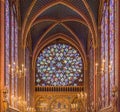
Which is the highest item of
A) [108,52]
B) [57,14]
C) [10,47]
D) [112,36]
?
[57,14]

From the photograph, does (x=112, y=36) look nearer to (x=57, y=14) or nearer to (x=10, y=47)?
(x=10, y=47)

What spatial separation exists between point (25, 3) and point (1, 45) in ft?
42.6

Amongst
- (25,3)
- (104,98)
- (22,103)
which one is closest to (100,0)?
(25,3)

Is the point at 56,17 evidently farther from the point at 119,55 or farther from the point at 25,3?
the point at 119,55

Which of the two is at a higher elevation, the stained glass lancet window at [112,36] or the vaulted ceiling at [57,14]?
the vaulted ceiling at [57,14]

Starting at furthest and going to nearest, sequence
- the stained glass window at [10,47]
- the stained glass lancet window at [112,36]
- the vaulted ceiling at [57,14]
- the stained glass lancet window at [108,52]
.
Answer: the vaulted ceiling at [57,14] < the stained glass window at [10,47] < the stained glass lancet window at [108,52] < the stained glass lancet window at [112,36]

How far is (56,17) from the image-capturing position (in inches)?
1841

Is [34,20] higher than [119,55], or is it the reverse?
[34,20]

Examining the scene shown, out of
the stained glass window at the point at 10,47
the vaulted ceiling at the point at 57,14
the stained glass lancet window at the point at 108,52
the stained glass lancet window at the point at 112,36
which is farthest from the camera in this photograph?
the vaulted ceiling at the point at 57,14

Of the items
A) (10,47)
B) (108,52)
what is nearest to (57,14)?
(10,47)

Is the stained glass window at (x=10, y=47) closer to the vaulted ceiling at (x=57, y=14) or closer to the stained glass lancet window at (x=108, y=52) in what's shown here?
the vaulted ceiling at (x=57, y=14)

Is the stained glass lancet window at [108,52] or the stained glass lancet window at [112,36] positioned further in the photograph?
the stained glass lancet window at [108,52]

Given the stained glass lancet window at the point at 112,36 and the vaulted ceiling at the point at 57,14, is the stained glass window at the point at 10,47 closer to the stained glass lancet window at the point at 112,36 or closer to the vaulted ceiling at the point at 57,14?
the vaulted ceiling at the point at 57,14


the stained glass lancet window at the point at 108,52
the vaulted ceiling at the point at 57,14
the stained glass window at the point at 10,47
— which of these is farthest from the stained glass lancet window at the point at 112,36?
the stained glass window at the point at 10,47
